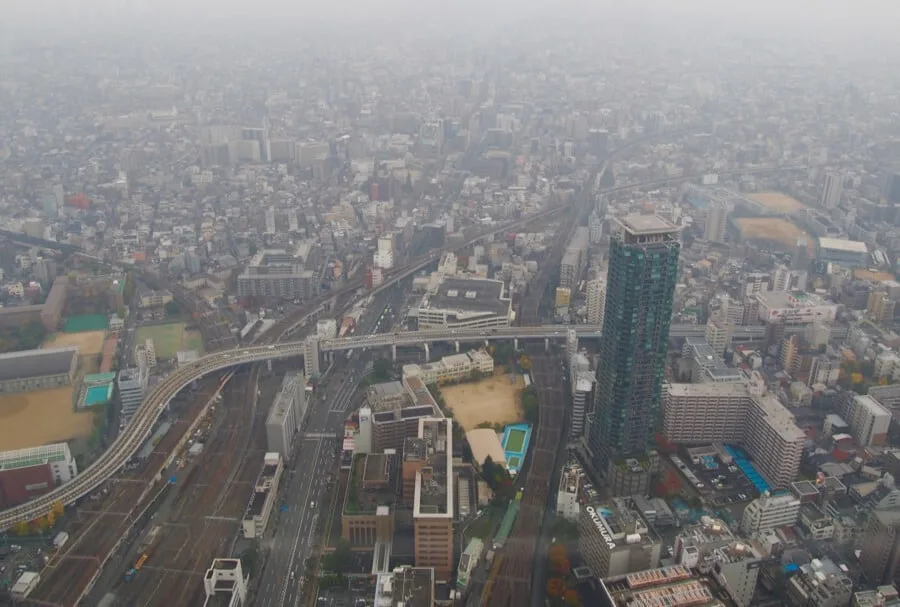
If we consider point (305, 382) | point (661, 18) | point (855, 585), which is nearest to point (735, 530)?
point (855, 585)

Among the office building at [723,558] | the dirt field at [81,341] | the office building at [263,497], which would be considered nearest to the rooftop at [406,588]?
the office building at [263,497]

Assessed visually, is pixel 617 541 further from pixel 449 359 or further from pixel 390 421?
pixel 449 359

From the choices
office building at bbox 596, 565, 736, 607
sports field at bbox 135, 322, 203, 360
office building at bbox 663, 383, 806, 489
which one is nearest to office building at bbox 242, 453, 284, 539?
office building at bbox 596, 565, 736, 607

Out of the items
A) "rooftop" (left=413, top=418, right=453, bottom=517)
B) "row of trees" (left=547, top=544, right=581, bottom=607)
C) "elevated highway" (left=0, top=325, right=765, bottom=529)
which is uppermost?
"rooftop" (left=413, top=418, right=453, bottom=517)

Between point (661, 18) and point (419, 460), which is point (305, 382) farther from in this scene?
point (661, 18)

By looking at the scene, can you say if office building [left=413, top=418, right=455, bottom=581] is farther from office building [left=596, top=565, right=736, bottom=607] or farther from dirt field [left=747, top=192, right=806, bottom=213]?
dirt field [left=747, top=192, right=806, bottom=213]

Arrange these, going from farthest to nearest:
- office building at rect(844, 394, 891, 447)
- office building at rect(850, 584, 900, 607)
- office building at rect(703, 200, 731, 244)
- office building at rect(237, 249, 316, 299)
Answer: office building at rect(703, 200, 731, 244)
office building at rect(237, 249, 316, 299)
office building at rect(844, 394, 891, 447)
office building at rect(850, 584, 900, 607)
